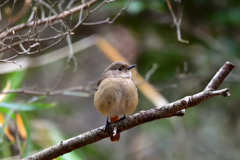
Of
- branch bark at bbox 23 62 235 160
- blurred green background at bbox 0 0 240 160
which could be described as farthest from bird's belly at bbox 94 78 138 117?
blurred green background at bbox 0 0 240 160

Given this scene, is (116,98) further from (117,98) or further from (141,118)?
(141,118)

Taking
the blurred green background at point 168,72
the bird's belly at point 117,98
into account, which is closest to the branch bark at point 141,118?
the bird's belly at point 117,98

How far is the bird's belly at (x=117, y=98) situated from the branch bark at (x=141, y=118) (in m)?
0.48

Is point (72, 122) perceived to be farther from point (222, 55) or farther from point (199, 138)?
point (222, 55)

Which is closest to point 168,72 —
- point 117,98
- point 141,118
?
point 117,98

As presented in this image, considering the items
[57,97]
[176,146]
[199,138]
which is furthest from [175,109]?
[57,97]

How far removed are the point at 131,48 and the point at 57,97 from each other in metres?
1.82

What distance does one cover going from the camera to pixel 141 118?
269cm

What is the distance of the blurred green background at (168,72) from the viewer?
18.2ft

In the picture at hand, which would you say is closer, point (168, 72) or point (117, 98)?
point (117, 98)

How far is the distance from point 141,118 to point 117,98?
2.74 ft

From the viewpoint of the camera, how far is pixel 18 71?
4.71 m

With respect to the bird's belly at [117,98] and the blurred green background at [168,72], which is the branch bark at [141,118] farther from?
the blurred green background at [168,72]

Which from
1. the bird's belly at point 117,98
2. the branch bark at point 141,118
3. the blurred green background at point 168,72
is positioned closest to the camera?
the branch bark at point 141,118
